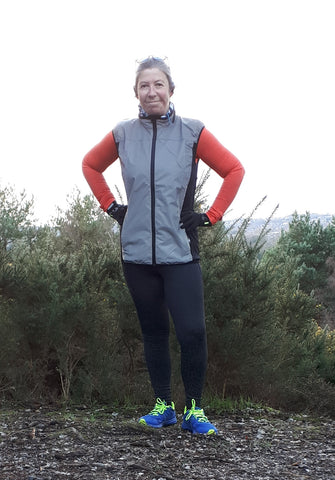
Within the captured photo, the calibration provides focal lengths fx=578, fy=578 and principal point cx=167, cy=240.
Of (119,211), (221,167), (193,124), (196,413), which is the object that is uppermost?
(193,124)

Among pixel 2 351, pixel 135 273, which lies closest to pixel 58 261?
pixel 2 351

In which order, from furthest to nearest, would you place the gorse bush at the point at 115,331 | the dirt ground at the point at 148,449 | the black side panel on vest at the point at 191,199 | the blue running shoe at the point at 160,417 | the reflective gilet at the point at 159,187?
the gorse bush at the point at 115,331, the blue running shoe at the point at 160,417, the black side panel on vest at the point at 191,199, the reflective gilet at the point at 159,187, the dirt ground at the point at 148,449

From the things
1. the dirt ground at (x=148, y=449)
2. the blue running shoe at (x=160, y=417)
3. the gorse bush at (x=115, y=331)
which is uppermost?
the gorse bush at (x=115, y=331)

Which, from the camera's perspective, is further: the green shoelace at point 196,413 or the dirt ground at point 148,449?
the green shoelace at point 196,413

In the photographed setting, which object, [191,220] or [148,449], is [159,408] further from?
[191,220]

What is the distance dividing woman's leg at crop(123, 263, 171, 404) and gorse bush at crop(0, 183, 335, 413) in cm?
72

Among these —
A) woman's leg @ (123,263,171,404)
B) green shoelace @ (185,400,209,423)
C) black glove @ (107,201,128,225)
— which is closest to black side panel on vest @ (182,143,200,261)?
woman's leg @ (123,263,171,404)

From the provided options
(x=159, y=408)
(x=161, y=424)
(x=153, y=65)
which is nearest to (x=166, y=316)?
(x=159, y=408)

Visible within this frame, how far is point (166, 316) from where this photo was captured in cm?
383

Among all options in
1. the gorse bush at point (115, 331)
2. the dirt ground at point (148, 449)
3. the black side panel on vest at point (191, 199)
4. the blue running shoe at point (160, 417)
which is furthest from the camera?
the gorse bush at point (115, 331)

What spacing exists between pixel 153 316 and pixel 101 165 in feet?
3.48

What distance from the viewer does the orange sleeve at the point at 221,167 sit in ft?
11.8

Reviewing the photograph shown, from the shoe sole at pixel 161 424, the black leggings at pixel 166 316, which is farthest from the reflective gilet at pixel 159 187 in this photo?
the shoe sole at pixel 161 424

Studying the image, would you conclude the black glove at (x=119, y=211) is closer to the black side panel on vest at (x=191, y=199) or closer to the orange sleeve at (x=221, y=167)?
the black side panel on vest at (x=191, y=199)
